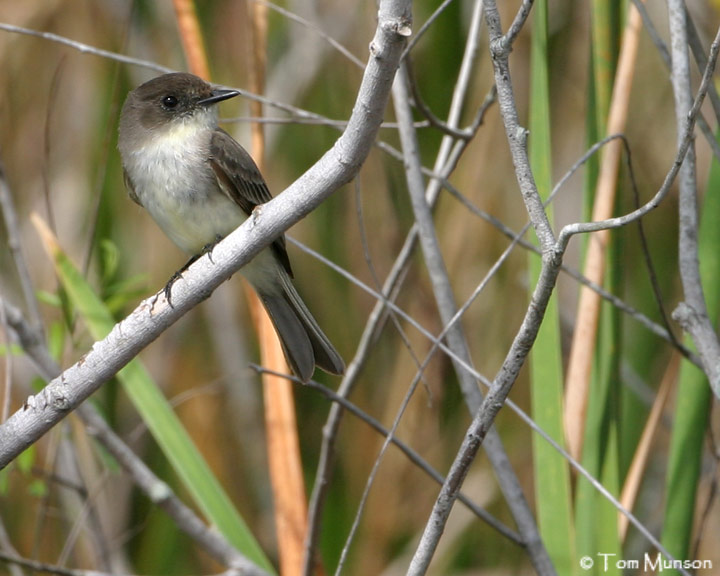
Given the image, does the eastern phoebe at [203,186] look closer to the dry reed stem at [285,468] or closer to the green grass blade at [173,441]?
the dry reed stem at [285,468]

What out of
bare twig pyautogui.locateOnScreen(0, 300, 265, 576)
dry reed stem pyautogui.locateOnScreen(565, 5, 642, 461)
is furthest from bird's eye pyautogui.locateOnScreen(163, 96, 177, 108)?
dry reed stem pyautogui.locateOnScreen(565, 5, 642, 461)

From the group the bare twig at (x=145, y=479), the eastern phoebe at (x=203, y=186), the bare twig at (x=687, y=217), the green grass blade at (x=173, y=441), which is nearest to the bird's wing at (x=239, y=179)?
the eastern phoebe at (x=203, y=186)

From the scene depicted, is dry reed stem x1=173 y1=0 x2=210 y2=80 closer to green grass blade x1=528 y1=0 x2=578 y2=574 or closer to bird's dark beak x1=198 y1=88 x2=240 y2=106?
bird's dark beak x1=198 y1=88 x2=240 y2=106

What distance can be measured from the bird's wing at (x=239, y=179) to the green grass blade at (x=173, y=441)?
0.46 m

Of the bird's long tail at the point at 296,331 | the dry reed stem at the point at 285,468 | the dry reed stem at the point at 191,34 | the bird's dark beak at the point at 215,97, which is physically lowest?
the dry reed stem at the point at 285,468

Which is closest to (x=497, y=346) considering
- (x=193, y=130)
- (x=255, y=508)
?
(x=255, y=508)

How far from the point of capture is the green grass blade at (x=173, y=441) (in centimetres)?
232

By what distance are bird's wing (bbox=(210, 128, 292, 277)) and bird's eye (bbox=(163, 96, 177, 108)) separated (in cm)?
21

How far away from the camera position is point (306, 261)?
3.68 metres

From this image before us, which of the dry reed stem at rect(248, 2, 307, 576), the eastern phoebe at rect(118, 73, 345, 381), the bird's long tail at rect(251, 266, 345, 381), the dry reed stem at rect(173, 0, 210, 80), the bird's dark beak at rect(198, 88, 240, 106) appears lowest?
the dry reed stem at rect(248, 2, 307, 576)

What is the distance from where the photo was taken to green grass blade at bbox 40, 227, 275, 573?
2.32 metres

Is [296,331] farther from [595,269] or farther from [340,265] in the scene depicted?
[340,265]

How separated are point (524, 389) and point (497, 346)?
0.18 m

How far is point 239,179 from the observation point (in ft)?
8.29
